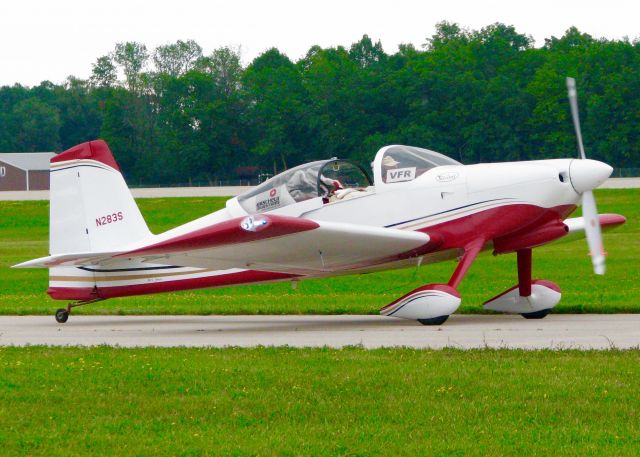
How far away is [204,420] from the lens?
829 centimetres

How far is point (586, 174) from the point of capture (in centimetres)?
1438

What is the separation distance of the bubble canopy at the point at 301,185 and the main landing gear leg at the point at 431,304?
200 centimetres

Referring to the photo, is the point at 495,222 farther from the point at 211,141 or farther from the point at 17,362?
the point at 211,141

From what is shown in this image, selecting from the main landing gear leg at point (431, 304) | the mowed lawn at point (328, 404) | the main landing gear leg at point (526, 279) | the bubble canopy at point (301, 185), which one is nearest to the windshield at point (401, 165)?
the bubble canopy at point (301, 185)

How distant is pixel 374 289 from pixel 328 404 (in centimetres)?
1542

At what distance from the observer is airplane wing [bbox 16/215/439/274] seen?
542 inches

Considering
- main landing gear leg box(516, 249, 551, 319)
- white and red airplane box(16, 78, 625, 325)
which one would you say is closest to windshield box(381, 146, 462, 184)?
white and red airplane box(16, 78, 625, 325)

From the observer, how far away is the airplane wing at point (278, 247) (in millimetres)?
13773

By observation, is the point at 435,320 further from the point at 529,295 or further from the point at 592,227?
the point at 592,227

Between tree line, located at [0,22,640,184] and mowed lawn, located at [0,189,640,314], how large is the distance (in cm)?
3623

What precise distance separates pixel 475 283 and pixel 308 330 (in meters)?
10.9

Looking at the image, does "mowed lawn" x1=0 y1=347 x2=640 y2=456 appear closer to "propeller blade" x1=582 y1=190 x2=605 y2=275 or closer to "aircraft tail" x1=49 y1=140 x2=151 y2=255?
"propeller blade" x1=582 y1=190 x2=605 y2=275

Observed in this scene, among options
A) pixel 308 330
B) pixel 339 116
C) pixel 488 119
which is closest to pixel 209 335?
pixel 308 330

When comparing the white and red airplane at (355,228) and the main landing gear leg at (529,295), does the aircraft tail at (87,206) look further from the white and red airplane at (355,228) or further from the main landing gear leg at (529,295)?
the main landing gear leg at (529,295)
